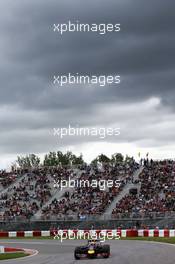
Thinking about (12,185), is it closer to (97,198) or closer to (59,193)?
(59,193)

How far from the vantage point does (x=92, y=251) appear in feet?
90.5

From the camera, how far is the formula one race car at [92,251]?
27.3 m

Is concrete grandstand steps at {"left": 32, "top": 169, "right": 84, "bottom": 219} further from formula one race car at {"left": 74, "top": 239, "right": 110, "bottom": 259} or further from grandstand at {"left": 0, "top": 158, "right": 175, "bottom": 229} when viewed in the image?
formula one race car at {"left": 74, "top": 239, "right": 110, "bottom": 259}

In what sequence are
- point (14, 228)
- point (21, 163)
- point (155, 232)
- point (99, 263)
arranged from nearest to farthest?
point (99, 263), point (155, 232), point (14, 228), point (21, 163)

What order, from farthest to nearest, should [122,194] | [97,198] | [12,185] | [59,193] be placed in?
[12,185] < [59,193] < [122,194] < [97,198]

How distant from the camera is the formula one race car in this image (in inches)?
1074

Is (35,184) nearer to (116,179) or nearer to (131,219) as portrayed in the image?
(116,179)

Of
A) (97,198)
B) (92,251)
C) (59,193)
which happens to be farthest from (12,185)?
(92,251)

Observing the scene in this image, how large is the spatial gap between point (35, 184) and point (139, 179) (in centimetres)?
1292

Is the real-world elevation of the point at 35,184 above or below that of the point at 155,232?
above

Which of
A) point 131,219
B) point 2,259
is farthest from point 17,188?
point 2,259

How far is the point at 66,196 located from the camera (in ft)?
192

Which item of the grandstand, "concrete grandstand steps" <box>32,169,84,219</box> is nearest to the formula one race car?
the grandstand

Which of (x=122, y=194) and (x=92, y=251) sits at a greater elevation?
(x=122, y=194)
